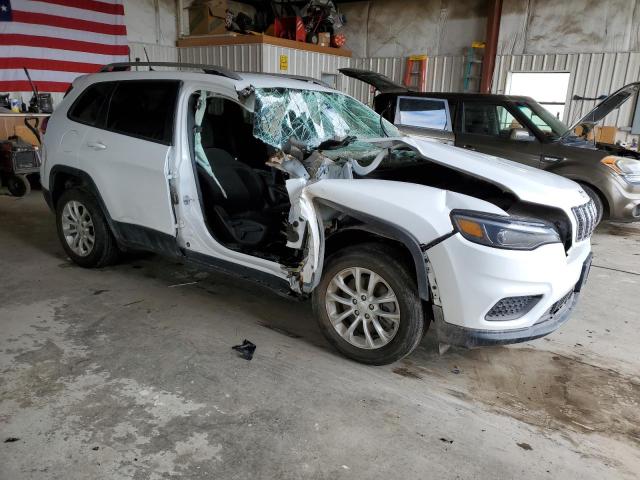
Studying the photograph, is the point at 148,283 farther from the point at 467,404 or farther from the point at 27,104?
the point at 27,104

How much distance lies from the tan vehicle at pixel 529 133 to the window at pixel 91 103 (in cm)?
307

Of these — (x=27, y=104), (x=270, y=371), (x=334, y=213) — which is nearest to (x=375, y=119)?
(x=334, y=213)

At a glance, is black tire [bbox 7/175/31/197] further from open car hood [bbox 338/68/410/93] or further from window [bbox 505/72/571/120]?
window [bbox 505/72/571/120]

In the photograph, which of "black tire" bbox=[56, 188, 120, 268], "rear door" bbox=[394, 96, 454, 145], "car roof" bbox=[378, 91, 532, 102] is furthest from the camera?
"rear door" bbox=[394, 96, 454, 145]

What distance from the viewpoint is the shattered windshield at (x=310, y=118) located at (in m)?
3.12

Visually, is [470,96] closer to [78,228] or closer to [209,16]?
[78,228]

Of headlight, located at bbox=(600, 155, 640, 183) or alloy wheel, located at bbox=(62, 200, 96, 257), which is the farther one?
headlight, located at bbox=(600, 155, 640, 183)

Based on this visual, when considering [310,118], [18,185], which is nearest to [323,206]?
[310,118]

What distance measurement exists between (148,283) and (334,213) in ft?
6.60

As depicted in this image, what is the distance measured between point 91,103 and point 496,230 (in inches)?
132

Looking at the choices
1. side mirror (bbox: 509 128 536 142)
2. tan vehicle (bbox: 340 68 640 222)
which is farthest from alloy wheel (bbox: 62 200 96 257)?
side mirror (bbox: 509 128 536 142)

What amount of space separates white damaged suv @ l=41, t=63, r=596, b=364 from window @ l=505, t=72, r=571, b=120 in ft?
24.5

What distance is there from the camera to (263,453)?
2131 mm

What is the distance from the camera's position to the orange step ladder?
1102 centimetres
